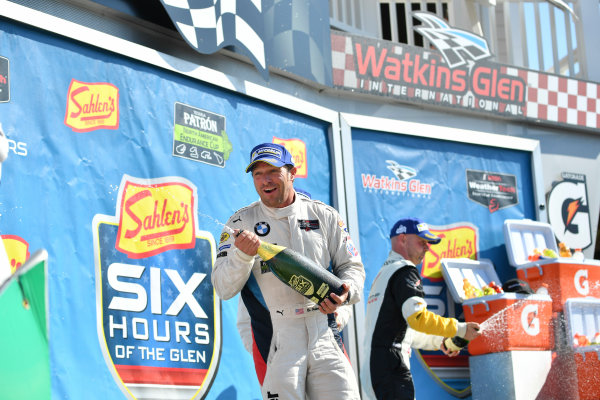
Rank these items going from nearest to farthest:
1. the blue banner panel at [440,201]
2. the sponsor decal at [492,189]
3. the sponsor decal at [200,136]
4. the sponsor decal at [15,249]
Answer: the sponsor decal at [15,249]
the sponsor decal at [200,136]
the blue banner panel at [440,201]
the sponsor decal at [492,189]

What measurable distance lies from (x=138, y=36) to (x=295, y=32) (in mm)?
1403

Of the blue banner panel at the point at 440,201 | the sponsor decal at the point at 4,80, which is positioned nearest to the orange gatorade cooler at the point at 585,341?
the blue banner panel at the point at 440,201

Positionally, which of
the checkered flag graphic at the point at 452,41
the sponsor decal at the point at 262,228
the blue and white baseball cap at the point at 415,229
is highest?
the checkered flag graphic at the point at 452,41

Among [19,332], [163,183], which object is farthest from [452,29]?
[19,332]

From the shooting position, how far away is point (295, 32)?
650cm

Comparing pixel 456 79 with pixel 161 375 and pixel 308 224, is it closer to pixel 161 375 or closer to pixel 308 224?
pixel 161 375

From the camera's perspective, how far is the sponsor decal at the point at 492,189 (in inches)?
299

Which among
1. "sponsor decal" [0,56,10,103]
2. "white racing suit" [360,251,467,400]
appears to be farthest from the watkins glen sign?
"sponsor decal" [0,56,10,103]

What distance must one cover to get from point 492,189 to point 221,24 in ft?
10.4

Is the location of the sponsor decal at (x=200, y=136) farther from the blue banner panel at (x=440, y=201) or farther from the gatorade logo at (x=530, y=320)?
the gatorade logo at (x=530, y=320)

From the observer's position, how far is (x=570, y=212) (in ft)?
28.1

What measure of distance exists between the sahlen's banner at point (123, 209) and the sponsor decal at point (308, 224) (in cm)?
146

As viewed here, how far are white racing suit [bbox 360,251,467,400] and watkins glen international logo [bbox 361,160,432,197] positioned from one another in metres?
2.18

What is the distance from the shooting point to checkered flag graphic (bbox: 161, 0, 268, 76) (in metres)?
5.48
